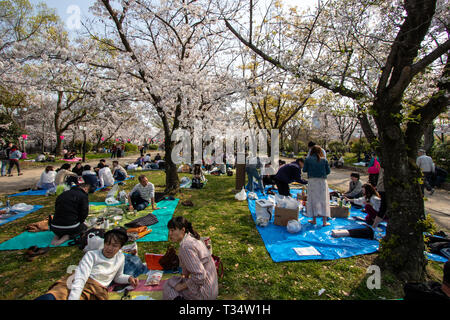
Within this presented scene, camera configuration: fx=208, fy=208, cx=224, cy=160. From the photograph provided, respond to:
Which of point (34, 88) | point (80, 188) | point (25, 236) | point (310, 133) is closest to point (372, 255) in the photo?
point (80, 188)

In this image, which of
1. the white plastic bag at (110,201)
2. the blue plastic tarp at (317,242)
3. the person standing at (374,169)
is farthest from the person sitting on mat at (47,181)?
the person standing at (374,169)

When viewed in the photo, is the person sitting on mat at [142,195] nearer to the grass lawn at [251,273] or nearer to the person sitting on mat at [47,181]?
the grass lawn at [251,273]

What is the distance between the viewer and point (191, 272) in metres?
2.54

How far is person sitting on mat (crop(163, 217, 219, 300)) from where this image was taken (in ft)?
8.36

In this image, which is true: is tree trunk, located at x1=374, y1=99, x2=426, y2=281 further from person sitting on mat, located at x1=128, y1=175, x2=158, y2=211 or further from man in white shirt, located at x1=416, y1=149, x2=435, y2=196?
man in white shirt, located at x1=416, y1=149, x2=435, y2=196

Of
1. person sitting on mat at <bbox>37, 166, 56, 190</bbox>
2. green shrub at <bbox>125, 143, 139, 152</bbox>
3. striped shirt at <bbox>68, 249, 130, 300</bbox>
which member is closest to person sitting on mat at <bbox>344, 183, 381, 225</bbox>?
striped shirt at <bbox>68, 249, 130, 300</bbox>

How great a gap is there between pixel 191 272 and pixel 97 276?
1416 millimetres

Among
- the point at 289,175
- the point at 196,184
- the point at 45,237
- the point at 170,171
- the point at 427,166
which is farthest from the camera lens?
the point at 196,184

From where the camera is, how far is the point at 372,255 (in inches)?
175

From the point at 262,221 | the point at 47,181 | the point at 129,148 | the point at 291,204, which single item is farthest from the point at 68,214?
the point at 129,148

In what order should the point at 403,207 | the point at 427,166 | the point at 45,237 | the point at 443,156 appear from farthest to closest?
the point at 443,156, the point at 427,166, the point at 45,237, the point at 403,207

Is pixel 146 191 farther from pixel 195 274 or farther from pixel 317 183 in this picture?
pixel 317 183

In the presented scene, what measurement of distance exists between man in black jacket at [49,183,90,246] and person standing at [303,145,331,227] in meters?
5.71

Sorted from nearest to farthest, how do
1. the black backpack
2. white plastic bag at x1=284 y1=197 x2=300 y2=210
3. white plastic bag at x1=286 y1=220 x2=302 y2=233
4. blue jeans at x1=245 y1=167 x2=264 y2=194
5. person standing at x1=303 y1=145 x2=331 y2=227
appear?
the black backpack → white plastic bag at x1=286 y1=220 x2=302 y2=233 → person standing at x1=303 y1=145 x2=331 y2=227 → white plastic bag at x1=284 y1=197 x2=300 y2=210 → blue jeans at x1=245 y1=167 x2=264 y2=194
